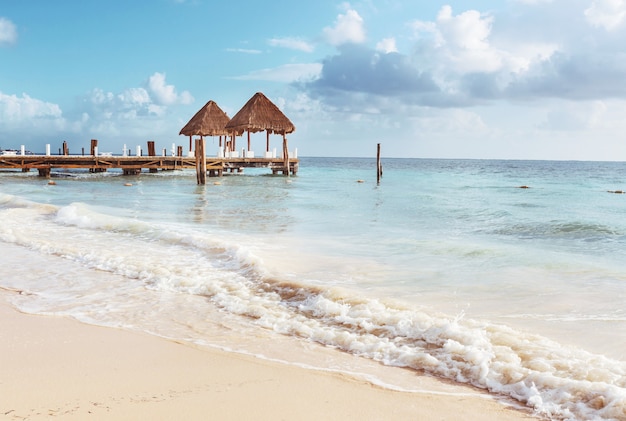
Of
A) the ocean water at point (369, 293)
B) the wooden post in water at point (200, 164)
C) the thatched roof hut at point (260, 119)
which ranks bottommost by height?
the ocean water at point (369, 293)

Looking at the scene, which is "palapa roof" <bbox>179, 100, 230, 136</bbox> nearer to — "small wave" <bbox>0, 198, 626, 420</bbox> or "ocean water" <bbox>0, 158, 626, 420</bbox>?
"ocean water" <bbox>0, 158, 626, 420</bbox>

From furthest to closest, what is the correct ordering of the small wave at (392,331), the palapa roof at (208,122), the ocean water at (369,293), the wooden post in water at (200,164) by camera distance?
the palapa roof at (208,122) < the wooden post in water at (200,164) < the ocean water at (369,293) < the small wave at (392,331)

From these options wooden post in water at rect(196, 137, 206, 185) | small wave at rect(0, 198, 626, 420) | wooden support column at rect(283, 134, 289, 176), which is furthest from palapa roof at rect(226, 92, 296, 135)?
small wave at rect(0, 198, 626, 420)

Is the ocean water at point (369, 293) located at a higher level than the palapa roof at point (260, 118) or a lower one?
lower

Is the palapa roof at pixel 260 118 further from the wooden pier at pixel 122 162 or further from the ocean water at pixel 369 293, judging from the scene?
the ocean water at pixel 369 293

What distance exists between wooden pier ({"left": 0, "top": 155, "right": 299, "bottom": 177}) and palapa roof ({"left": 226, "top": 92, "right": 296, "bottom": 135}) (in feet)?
7.85

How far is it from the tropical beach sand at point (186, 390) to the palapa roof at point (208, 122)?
35664mm

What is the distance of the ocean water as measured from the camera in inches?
149

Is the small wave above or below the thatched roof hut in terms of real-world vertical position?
below

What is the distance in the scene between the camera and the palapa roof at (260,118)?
34.9m

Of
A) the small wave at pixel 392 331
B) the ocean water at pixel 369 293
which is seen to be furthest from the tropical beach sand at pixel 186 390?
the small wave at pixel 392 331

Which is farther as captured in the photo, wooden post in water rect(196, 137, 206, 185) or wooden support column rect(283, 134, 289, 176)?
wooden support column rect(283, 134, 289, 176)

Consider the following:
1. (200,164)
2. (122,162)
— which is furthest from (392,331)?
(122,162)

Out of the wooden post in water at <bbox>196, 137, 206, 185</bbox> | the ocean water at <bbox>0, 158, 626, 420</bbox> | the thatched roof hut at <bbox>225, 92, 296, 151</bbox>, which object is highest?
the thatched roof hut at <bbox>225, 92, 296, 151</bbox>
